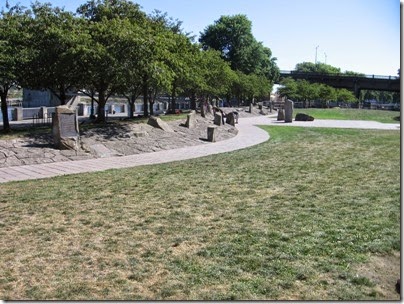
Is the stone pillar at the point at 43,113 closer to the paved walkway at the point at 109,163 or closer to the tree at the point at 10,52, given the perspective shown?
the tree at the point at 10,52

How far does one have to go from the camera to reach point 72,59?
16281mm

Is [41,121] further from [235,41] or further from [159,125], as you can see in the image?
[235,41]

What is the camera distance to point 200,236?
5.30m

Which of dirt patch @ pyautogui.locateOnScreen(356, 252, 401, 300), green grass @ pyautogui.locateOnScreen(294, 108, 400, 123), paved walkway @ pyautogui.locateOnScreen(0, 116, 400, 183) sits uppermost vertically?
green grass @ pyautogui.locateOnScreen(294, 108, 400, 123)

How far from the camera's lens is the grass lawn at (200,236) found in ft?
12.6

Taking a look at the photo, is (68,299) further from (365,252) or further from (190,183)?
(190,183)

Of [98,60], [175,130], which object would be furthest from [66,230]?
[175,130]

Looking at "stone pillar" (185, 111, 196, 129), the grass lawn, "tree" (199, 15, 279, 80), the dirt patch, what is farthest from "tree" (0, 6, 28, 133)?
"tree" (199, 15, 279, 80)

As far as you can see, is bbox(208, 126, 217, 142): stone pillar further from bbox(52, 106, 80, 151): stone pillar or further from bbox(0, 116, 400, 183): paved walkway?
bbox(52, 106, 80, 151): stone pillar

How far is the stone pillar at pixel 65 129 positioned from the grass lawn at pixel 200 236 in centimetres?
367

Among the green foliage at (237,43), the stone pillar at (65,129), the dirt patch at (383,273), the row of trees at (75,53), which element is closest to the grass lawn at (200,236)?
the dirt patch at (383,273)

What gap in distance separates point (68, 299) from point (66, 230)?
2.02 metres

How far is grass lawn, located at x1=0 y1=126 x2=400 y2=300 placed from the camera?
3.85m

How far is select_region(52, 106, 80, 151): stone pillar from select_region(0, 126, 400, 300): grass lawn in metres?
3.67
